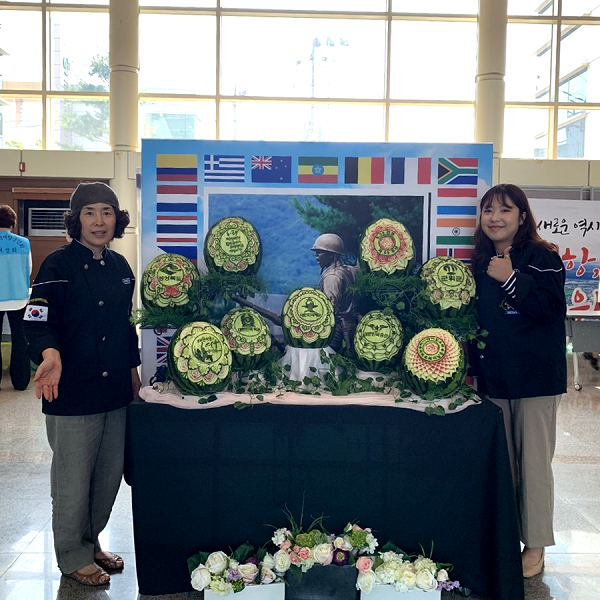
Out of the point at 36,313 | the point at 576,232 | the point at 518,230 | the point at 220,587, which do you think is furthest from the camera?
the point at 576,232

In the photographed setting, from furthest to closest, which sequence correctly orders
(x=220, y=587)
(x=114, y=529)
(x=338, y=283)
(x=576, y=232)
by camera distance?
(x=576, y=232), (x=114, y=529), (x=338, y=283), (x=220, y=587)

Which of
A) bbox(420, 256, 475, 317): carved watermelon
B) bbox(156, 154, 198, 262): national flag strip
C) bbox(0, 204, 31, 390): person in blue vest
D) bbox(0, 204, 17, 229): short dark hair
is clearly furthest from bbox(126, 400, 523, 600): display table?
bbox(0, 204, 17, 229): short dark hair

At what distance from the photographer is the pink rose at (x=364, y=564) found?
84.1 inches

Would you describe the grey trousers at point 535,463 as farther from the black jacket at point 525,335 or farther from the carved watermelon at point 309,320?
the carved watermelon at point 309,320

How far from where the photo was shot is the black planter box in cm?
218

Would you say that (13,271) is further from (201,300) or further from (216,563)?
(216,563)

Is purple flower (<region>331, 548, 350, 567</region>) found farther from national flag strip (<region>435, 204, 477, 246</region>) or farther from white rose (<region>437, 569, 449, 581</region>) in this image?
national flag strip (<region>435, 204, 477, 246</region>)

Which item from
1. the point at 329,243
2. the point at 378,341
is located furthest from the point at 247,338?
the point at 329,243

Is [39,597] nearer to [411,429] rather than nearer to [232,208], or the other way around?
[411,429]

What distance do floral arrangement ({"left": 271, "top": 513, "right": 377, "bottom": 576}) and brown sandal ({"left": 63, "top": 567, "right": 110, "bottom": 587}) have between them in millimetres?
773

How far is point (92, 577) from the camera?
8.27ft

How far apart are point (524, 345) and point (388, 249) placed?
0.63m

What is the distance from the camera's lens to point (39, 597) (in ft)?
7.95

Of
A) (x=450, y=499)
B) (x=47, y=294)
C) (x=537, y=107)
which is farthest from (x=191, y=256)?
(x=537, y=107)
